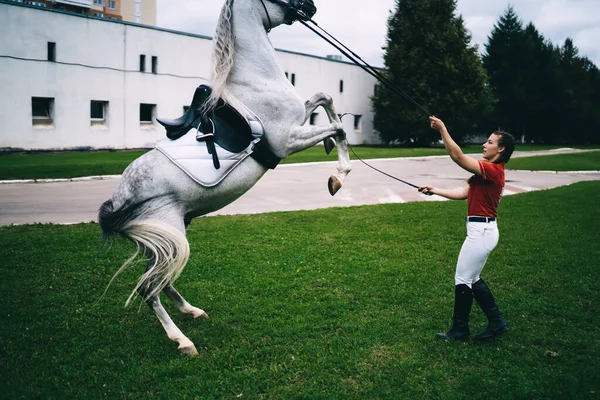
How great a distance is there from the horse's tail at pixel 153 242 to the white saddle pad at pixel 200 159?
49cm

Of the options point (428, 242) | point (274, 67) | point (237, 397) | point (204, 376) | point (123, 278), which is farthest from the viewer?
point (428, 242)

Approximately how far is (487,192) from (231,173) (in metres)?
2.25

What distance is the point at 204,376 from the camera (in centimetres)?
414

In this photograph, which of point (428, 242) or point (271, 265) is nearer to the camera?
point (271, 265)

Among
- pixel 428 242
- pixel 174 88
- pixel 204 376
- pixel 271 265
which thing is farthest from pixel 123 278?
pixel 174 88

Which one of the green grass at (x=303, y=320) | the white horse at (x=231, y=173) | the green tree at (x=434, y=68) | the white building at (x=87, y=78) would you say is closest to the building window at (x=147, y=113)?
the white building at (x=87, y=78)

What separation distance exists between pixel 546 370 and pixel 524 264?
3.51 m

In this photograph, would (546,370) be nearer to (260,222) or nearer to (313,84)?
(260,222)

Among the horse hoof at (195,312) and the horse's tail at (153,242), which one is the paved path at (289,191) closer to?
the horse hoof at (195,312)

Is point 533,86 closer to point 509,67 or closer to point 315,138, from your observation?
point 509,67

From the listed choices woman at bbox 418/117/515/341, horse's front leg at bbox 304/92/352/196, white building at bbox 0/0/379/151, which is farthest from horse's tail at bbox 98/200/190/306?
white building at bbox 0/0/379/151

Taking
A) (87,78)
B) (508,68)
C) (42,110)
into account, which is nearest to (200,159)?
(42,110)

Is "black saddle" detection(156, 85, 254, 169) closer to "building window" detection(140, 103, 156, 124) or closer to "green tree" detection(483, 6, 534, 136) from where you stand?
"building window" detection(140, 103, 156, 124)

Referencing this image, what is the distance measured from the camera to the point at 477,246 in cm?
462
